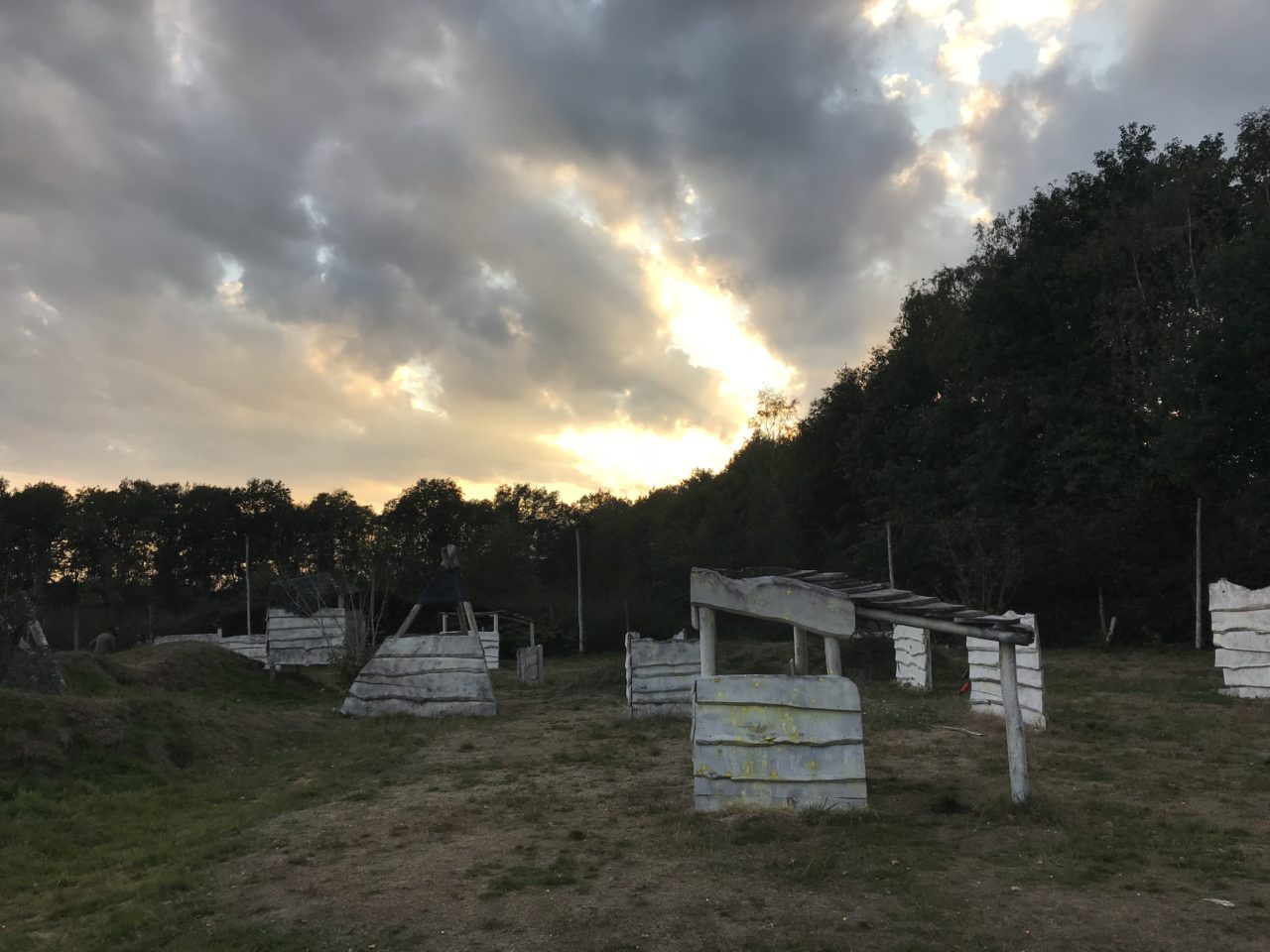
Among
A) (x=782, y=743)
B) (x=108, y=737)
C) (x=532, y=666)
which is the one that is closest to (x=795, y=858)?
(x=782, y=743)

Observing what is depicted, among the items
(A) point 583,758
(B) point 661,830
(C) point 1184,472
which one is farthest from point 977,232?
(B) point 661,830

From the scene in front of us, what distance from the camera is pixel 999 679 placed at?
1426 cm

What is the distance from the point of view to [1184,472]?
87.8ft

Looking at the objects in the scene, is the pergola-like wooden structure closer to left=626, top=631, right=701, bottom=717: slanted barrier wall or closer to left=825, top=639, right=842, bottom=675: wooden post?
left=825, top=639, right=842, bottom=675: wooden post

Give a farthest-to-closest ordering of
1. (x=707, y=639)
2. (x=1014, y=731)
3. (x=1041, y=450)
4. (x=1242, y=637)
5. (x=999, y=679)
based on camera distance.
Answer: (x=1041, y=450) → (x=1242, y=637) → (x=999, y=679) → (x=707, y=639) → (x=1014, y=731)

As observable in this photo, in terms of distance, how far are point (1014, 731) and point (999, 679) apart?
6.48 meters

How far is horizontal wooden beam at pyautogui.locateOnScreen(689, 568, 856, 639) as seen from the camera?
8.14 m

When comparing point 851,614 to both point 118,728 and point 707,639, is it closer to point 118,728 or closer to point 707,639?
point 707,639

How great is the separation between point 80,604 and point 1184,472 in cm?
5645

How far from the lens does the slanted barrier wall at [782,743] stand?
8.02 m

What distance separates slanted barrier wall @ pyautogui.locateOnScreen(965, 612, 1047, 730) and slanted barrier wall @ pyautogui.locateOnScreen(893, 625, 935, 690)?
4.42m

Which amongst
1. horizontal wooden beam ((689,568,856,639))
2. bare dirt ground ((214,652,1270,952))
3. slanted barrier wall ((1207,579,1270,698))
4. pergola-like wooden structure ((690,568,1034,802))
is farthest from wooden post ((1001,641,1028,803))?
slanted barrier wall ((1207,579,1270,698))

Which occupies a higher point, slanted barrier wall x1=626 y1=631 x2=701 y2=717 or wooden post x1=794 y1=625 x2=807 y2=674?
wooden post x1=794 y1=625 x2=807 y2=674

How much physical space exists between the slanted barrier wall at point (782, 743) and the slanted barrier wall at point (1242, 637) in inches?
452
